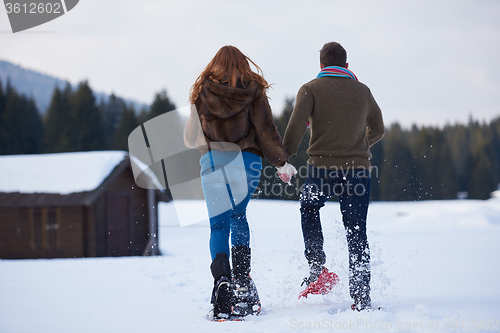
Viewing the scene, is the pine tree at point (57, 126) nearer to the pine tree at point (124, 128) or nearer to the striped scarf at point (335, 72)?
the pine tree at point (124, 128)

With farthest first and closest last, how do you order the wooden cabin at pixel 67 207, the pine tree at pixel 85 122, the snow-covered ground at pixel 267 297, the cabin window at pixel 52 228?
the pine tree at pixel 85 122 < the cabin window at pixel 52 228 < the wooden cabin at pixel 67 207 < the snow-covered ground at pixel 267 297

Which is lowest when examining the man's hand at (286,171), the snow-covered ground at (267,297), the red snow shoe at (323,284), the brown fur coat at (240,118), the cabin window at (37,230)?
the cabin window at (37,230)

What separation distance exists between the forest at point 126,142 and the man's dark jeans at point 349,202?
106ft

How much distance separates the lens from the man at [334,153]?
3469 mm

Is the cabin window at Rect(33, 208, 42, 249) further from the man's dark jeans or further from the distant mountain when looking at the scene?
the distant mountain

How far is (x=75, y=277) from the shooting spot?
600cm

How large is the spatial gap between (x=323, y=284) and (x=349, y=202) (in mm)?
683

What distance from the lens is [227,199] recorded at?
134 inches

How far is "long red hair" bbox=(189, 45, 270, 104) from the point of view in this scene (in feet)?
11.5

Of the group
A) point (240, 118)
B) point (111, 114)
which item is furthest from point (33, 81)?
point (240, 118)

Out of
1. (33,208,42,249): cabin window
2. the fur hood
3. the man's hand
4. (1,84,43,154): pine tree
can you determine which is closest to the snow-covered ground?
the man's hand

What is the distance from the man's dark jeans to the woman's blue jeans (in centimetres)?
48

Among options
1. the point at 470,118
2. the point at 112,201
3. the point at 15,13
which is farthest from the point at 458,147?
the point at 15,13

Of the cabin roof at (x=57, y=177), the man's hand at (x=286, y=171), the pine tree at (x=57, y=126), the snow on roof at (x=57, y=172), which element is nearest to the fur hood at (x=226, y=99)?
the man's hand at (x=286, y=171)
